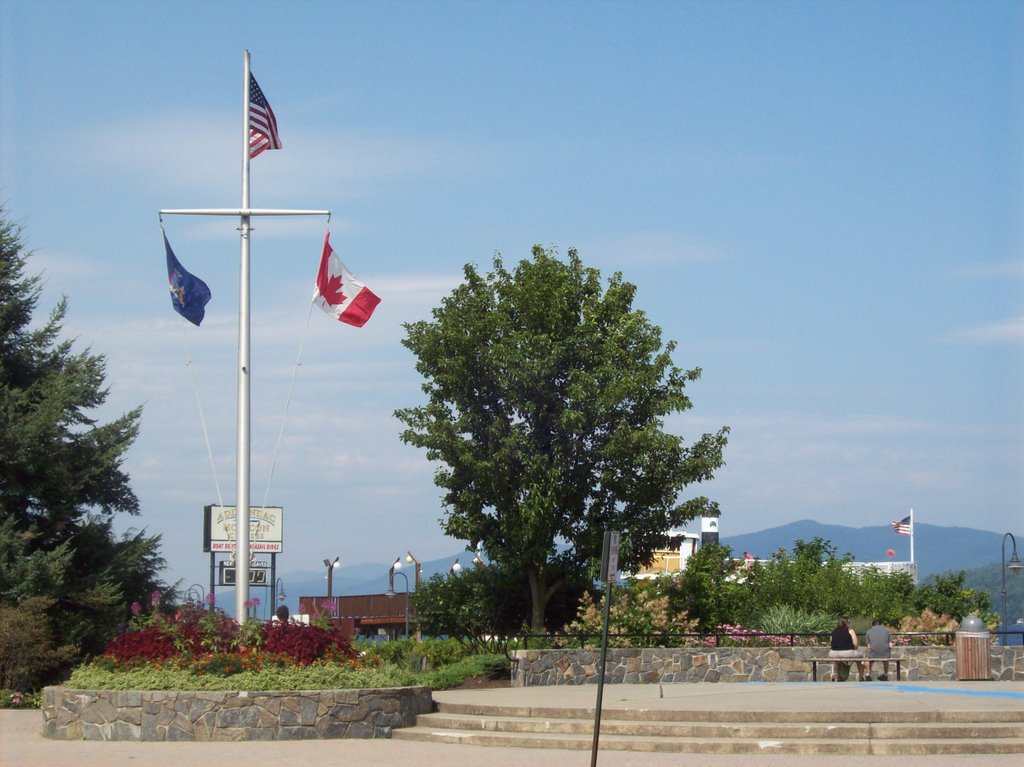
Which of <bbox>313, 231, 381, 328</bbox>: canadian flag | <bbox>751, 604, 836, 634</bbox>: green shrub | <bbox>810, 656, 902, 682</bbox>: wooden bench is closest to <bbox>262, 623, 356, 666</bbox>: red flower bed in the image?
<bbox>313, 231, 381, 328</bbox>: canadian flag

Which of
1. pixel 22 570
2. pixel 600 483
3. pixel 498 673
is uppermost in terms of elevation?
pixel 600 483

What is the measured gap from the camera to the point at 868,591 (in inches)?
1384

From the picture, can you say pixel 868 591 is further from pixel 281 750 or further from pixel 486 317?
pixel 281 750

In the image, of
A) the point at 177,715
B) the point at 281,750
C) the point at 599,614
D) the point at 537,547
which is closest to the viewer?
the point at 281,750

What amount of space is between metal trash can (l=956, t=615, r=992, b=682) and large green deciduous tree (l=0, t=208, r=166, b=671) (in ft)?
55.1

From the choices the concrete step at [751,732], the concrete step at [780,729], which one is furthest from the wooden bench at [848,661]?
the concrete step at [780,729]

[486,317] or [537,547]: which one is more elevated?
[486,317]

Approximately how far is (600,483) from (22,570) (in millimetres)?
12263

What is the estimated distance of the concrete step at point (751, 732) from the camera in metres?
15.8

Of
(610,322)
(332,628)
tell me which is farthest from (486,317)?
(332,628)

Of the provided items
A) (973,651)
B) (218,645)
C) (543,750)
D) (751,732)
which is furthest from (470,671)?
(751,732)

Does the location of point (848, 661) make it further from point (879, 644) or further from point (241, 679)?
point (241, 679)

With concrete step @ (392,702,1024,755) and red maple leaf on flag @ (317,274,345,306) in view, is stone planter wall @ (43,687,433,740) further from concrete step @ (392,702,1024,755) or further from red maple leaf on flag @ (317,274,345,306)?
red maple leaf on flag @ (317,274,345,306)

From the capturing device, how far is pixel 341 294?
2169cm
